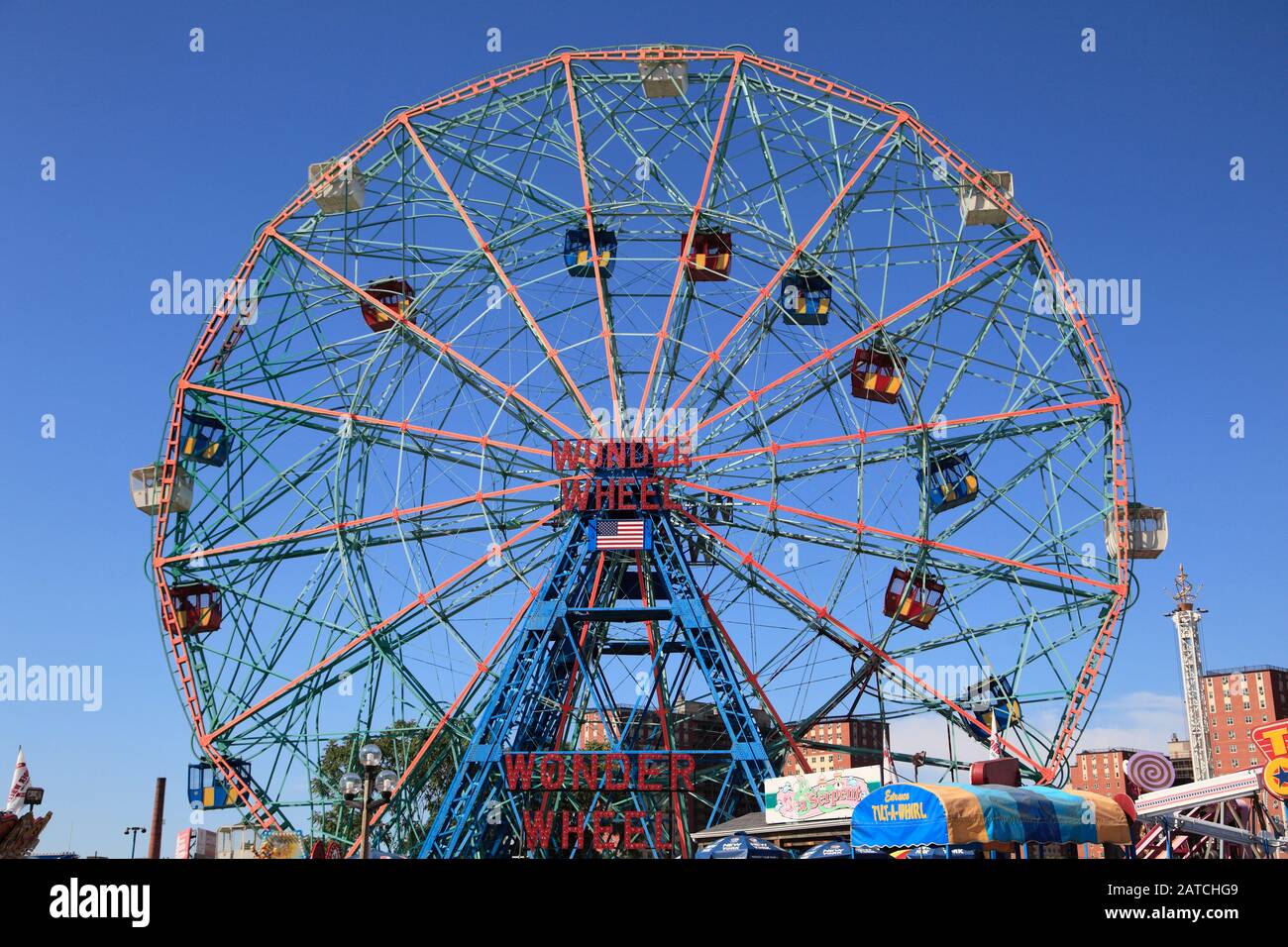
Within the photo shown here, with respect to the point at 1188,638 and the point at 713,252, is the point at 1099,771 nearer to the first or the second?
the point at 1188,638

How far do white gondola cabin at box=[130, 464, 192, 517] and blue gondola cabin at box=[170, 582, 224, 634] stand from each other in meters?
2.54

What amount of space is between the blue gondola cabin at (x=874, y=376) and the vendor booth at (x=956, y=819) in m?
14.1

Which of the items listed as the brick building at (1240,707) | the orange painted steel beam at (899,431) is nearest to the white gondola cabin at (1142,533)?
the orange painted steel beam at (899,431)

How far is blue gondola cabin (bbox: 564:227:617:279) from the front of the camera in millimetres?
40906

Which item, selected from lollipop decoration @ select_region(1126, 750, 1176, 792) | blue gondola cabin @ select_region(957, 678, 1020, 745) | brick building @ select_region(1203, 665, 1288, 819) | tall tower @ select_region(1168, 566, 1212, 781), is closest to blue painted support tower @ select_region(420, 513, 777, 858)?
blue gondola cabin @ select_region(957, 678, 1020, 745)

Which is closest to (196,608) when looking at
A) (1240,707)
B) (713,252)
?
(713,252)

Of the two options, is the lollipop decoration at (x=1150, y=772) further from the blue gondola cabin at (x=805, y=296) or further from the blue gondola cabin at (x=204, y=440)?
the blue gondola cabin at (x=204, y=440)

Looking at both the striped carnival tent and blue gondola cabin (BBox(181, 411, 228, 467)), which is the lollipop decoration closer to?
the striped carnival tent

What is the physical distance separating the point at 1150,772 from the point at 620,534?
51.9 ft

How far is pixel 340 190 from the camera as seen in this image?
141ft

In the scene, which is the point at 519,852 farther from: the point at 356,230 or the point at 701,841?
the point at 356,230

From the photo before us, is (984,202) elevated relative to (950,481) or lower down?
elevated
